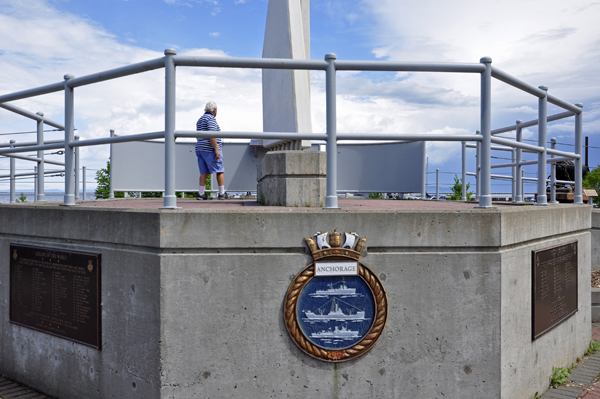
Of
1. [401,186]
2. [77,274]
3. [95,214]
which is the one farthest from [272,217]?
[401,186]

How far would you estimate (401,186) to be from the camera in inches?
497

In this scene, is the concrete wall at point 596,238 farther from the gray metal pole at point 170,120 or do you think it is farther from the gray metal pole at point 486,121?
the gray metal pole at point 170,120

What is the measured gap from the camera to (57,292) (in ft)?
15.4

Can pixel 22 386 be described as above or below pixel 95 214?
below

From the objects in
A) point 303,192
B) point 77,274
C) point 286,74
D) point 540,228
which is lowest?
point 77,274

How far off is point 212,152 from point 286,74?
1.56 meters

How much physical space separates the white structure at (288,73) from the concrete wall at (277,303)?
2.32 metres

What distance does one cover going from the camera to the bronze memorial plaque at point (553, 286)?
15.7 ft

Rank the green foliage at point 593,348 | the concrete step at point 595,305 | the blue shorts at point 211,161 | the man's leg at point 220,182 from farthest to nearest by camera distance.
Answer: the concrete step at point 595,305 < the man's leg at point 220,182 < the blue shorts at point 211,161 < the green foliage at point 593,348

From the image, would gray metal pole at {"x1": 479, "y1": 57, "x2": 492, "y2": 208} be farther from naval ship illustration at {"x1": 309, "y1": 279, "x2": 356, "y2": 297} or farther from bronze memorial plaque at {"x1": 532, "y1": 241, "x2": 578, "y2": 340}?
naval ship illustration at {"x1": 309, "y1": 279, "x2": 356, "y2": 297}

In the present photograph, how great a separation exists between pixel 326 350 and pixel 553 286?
2.88 meters

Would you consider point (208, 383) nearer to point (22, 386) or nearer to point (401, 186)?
point (22, 386)

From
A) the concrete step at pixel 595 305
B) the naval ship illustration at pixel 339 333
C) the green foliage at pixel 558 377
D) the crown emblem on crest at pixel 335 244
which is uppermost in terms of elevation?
the crown emblem on crest at pixel 335 244

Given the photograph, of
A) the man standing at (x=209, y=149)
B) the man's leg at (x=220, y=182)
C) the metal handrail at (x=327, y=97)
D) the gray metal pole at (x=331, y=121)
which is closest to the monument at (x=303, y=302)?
the gray metal pole at (x=331, y=121)
